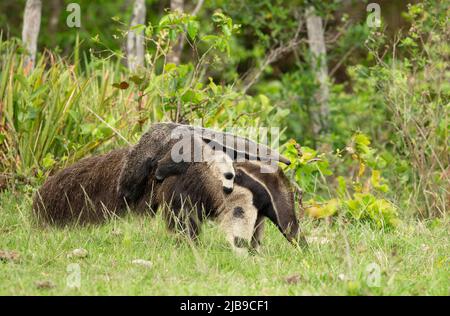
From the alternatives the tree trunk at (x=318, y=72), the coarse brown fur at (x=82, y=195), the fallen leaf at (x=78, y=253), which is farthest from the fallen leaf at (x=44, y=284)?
the tree trunk at (x=318, y=72)

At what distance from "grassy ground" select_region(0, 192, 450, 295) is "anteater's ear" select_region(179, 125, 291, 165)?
66cm

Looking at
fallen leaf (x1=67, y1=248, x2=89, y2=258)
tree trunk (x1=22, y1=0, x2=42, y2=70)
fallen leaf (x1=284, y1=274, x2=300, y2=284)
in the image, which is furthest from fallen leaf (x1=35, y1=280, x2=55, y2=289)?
tree trunk (x1=22, y1=0, x2=42, y2=70)

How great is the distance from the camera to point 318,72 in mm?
11914

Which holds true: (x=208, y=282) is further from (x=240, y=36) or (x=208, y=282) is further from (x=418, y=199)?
(x=240, y=36)

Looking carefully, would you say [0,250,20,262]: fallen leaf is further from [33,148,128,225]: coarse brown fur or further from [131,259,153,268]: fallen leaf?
[33,148,128,225]: coarse brown fur

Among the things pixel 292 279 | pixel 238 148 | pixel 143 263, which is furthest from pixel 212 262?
pixel 238 148

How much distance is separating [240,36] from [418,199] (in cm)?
814

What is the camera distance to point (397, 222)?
7.48 meters

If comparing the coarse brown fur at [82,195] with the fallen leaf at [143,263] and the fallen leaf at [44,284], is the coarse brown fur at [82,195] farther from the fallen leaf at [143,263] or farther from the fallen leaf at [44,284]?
the fallen leaf at [44,284]

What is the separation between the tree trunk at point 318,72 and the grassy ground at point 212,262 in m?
4.45

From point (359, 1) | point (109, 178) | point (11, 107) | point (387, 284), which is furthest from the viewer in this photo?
point (359, 1)

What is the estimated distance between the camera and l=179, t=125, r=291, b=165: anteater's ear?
261 inches

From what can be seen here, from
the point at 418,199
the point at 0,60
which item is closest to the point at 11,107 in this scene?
the point at 0,60

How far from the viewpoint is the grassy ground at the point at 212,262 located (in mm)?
5008
